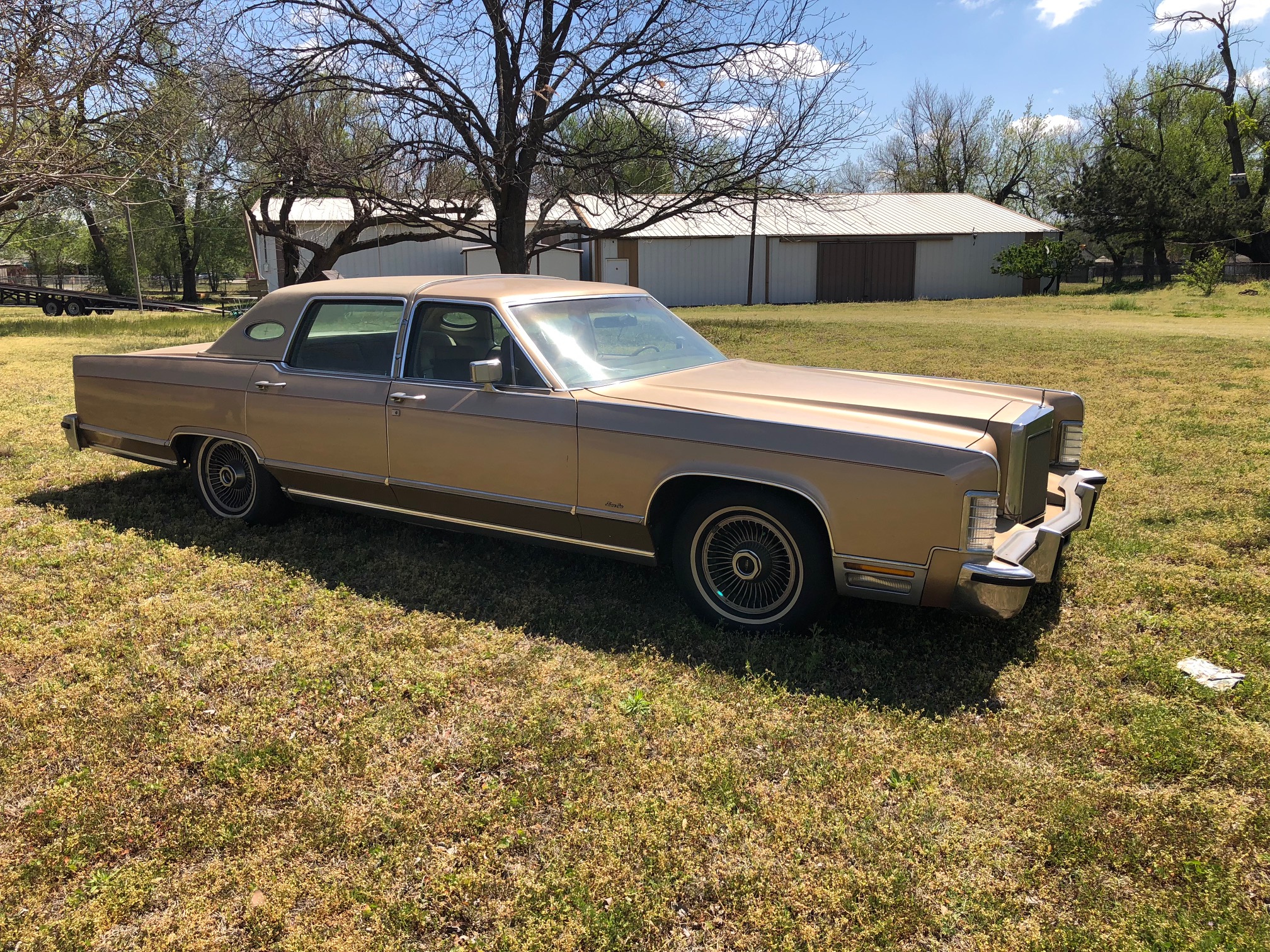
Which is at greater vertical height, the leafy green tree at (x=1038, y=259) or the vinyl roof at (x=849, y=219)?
the vinyl roof at (x=849, y=219)

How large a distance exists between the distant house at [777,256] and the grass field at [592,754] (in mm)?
29383

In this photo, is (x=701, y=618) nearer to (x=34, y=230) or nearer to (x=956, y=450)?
(x=956, y=450)

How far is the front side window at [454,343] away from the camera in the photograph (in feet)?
15.6

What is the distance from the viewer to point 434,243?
116 feet

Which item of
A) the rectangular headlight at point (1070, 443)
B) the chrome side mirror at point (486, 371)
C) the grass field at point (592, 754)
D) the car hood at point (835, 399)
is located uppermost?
the chrome side mirror at point (486, 371)

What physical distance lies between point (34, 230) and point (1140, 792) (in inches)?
1755

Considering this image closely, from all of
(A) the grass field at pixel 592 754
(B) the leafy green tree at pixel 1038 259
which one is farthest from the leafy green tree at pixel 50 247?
(B) the leafy green tree at pixel 1038 259

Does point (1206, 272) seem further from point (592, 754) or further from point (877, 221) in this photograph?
point (592, 754)

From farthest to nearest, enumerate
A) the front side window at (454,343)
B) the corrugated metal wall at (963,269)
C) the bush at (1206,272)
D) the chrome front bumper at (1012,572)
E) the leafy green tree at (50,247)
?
the leafy green tree at (50,247), the corrugated metal wall at (963,269), the bush at (1206,272), the front side window at (454,343), the chrome front bumper at (1012,572)

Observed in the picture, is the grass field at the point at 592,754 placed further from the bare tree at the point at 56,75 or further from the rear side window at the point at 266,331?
the bare tree at the point at 56,75

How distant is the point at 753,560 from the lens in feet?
13.5

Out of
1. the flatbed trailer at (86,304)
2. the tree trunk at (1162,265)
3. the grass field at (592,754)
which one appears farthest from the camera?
the tree trunk at (1162,265)

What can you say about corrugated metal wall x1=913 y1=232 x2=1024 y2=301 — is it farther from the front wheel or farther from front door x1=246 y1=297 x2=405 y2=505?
the front wheel

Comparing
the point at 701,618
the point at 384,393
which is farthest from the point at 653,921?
the point at 384,393
